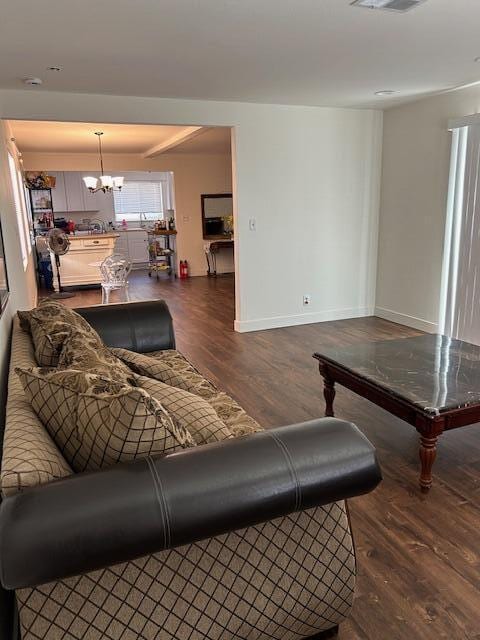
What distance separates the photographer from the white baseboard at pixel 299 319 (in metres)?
5.42

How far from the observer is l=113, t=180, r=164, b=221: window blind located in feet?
39.5

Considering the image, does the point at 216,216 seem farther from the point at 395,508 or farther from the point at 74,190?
the point at 395,508

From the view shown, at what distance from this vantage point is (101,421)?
4.06 feet

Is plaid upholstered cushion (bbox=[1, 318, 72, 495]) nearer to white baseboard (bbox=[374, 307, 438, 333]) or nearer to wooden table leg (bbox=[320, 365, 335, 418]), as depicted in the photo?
wooden table leg (bbox=[320, 365, 335, 418])

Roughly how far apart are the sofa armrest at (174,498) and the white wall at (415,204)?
13.4 ft

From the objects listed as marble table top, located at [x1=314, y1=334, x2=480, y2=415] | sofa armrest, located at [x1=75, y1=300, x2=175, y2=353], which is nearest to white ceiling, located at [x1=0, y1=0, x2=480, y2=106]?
sofa armrest, located at [x1=75, y1=300, x2=175, y2=353]

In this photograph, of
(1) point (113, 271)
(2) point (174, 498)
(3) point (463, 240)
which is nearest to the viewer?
(2) point (174, 498)

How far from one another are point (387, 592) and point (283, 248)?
4.06m

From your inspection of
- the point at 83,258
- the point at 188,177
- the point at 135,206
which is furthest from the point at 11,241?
the point at 135,206

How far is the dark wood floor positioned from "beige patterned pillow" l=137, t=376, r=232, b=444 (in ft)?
2.64

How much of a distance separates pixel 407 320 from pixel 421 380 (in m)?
3.08

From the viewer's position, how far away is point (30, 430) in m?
1.34

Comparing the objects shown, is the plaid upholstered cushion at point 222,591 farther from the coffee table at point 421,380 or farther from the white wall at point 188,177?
the white wall at point 188,177

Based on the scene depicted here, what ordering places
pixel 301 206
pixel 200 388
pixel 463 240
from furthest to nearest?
pixel 301 206, pixel 463 240, pixel 200 388
